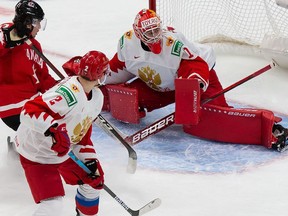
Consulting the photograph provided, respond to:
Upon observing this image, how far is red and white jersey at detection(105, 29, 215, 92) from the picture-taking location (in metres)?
3.35

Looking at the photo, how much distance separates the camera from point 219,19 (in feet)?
14.8

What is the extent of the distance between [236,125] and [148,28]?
2.11 feet

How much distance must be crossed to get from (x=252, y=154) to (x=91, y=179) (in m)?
1.07

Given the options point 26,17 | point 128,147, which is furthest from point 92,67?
point 128,147

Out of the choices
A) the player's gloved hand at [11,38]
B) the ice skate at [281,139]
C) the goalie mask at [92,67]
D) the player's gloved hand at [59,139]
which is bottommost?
the ice skate at [281,139]

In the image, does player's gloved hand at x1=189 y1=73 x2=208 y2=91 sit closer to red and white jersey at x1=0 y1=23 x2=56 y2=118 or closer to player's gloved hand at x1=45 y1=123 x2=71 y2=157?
red and white jersey at x1=0 y1=23 x2=56 y2=118

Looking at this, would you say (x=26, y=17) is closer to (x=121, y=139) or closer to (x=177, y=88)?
(x=121, y=139)

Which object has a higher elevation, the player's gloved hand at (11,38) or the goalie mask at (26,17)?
the goalie mask at (26,17)

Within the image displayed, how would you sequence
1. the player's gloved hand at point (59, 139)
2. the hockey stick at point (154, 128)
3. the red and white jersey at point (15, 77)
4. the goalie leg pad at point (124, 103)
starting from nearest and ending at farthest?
the player's gloved hand at point (59, 139) → the red and white jersey at point (15, 77) → the hockey stick at point (154, 128) → the goalie leg pad at point (124, 103)

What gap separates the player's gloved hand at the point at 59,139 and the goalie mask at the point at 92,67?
198 mm

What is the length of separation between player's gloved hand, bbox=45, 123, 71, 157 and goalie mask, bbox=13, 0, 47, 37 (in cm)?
73

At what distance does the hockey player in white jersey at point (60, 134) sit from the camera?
225 centimetres

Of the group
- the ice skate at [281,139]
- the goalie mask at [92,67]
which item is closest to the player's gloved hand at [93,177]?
the goalie mask at [92,67]

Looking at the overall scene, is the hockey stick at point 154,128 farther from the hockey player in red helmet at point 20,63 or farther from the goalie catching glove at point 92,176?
the goalie catching glove at point 92,176
